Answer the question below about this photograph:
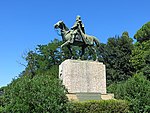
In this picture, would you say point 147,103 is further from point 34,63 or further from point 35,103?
point 34,63

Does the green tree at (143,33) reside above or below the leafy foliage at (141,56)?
above

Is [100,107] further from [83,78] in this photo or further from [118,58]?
[118,58]

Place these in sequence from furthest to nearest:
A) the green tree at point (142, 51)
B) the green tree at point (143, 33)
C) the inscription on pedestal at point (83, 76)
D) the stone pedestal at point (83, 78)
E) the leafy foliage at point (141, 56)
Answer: the green tree at point (143, 33) < the leafy foliage at point (141, 56) < the green tree at point (142, 51) < the inscription on pedestal at point (83, 76) < the stone pedestal at point (83, 78)

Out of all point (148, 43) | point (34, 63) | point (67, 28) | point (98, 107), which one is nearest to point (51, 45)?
point (34, 63)

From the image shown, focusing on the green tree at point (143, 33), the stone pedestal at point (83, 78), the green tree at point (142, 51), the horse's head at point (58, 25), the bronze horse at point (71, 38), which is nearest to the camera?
the stone pedestal at point (83, 78)

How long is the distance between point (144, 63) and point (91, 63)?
74.9 feet

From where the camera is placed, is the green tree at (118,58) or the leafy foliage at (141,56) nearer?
the leafy foliage at (141,56)

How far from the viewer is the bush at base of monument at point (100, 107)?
12.2 meters

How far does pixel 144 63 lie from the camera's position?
36906 mm

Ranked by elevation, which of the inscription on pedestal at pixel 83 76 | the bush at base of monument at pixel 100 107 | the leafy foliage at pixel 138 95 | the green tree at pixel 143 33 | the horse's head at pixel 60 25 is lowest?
the bush at base of monument at pixel 100 107

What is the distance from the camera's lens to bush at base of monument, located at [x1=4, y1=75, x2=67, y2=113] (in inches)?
423

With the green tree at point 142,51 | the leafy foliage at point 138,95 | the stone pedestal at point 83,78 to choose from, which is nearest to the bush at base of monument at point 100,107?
the leafy foliage at point 138,95

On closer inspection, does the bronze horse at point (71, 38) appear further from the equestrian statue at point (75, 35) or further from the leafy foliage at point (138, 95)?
the leafy foliage at point (138, 95)

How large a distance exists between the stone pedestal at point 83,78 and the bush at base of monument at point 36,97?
304 centimetres
